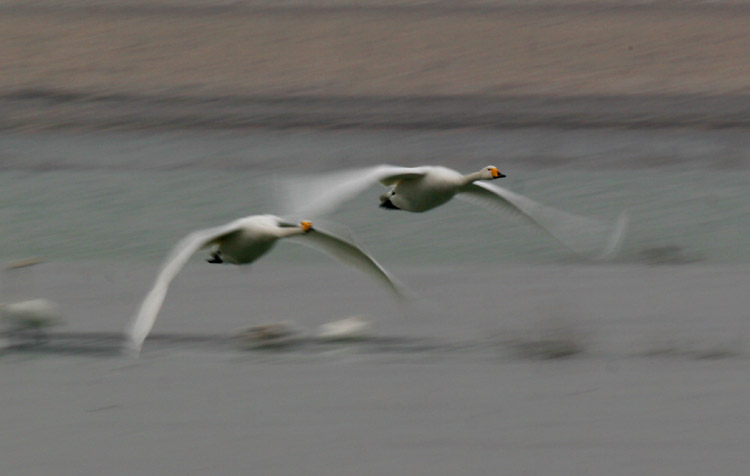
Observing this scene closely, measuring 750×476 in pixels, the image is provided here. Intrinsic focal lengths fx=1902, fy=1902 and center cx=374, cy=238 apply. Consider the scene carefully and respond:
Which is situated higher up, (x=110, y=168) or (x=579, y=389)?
(x=110, y=168)

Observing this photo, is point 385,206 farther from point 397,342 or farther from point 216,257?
point 397,342

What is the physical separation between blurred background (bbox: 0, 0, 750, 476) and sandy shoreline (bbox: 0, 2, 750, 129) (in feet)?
0.19

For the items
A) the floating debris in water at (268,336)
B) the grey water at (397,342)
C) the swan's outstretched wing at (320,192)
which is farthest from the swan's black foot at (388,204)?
the floating debris in water at (268,336)

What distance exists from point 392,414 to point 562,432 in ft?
3.30

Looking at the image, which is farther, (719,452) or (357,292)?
(357,292)

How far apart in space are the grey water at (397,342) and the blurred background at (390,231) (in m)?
0.03

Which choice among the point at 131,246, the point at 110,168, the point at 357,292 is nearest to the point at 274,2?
the point at 110,168

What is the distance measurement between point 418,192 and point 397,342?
5.43 feet

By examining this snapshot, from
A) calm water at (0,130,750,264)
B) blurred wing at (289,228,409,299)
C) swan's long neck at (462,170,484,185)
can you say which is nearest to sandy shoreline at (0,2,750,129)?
calm water at (0,130,750,264)

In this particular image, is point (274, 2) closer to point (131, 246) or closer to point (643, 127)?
point (643, 127)

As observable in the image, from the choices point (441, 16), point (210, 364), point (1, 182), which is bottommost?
point (210, 364)

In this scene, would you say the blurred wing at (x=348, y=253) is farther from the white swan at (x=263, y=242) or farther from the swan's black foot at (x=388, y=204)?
the swan's black foot at (x=388, y=204)

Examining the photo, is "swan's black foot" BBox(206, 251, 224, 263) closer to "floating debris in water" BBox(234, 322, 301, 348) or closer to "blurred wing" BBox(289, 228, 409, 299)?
"blurred wing" BBox(289, 228, 409, 299)

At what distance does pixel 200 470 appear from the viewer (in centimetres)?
984
